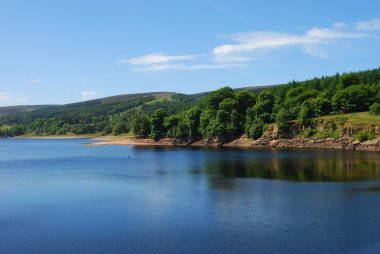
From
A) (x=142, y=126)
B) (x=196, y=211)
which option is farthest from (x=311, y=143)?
(x=196, y=211)

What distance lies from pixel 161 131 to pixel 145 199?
11837 cm

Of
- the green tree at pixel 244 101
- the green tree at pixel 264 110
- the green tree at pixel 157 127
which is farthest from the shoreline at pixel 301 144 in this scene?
the green tree at pixel 244 101

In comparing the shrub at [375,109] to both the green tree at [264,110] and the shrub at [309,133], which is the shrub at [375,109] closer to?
the shrub at [309,133]

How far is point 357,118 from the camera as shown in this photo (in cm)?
11462

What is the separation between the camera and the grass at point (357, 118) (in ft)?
359

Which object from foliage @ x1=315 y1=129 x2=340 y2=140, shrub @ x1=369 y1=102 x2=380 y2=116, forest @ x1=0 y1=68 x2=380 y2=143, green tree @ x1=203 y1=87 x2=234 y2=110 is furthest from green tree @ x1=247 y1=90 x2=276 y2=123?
shrub @ x1=369 y1=102 x2=380 y2=116

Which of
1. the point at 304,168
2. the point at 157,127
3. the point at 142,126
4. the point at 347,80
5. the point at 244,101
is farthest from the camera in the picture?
the point at 142,126

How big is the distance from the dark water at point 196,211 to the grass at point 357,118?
40.1 m

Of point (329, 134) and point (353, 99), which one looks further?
point (353, 99)

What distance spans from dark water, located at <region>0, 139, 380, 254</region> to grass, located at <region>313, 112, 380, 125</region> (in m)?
40.1

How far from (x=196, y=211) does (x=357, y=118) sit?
8637 centimetres

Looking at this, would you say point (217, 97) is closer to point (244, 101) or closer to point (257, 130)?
point (244, 101)

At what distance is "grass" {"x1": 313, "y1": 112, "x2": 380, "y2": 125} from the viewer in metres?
110

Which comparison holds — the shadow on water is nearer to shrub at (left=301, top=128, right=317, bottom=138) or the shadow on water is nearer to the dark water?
the dark water
